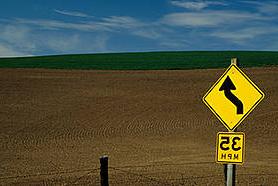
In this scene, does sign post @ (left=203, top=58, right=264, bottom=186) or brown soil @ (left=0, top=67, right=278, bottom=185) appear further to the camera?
brown soil @ (left=0, top=67, right=278, bottom=185)

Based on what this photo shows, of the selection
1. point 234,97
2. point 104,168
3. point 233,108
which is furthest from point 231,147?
point 104,168

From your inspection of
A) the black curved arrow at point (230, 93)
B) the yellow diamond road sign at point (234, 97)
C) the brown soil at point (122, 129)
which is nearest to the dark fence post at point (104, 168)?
the yellow diamond road sign at point (234, 97)

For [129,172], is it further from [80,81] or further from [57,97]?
[80,81]

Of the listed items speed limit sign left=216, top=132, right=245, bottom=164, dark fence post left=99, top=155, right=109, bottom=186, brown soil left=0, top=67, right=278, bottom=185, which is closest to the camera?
speed limit sign left=216, top=132, right=245, bottom=164

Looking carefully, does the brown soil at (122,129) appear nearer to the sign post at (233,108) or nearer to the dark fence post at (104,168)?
the dark fence post at (104,168)

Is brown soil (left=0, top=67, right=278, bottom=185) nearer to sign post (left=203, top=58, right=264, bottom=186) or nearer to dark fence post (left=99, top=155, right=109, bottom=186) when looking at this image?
dark fence post (left=99, top=155, right=109, bottom=186)

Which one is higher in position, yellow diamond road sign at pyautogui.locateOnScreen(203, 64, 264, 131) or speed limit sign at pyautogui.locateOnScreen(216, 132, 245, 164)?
yellow diamond road sign at pyautogui.locateOnScreen(203, 64, 264, 131)

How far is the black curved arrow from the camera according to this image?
231 inches

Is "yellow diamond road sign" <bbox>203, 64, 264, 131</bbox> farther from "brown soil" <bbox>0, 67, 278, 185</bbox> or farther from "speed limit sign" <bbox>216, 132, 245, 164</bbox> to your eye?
"brown soil" <bbox>0, 67, 278, 185</bbox>

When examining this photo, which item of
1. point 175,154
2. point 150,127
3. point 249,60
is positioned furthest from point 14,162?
point 249,60

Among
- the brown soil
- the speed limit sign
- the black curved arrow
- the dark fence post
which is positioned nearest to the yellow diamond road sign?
the black curved arrow

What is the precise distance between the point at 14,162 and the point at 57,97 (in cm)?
1580

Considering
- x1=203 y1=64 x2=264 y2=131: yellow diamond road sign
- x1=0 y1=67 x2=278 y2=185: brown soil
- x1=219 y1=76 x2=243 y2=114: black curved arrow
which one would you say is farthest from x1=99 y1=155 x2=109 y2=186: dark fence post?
x1=0 y1=67 x2=278 y2=185: brown soil

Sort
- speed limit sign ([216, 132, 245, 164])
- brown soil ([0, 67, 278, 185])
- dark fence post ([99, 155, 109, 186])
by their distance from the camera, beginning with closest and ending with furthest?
speed limit sign ([216, 132, 245, 164])
dark fence post ([99, 155, 109, 186])
brown soil ([0, 67, 278, 185])
